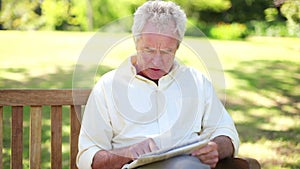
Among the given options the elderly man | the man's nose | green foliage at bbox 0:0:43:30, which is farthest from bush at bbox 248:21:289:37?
the man's nose

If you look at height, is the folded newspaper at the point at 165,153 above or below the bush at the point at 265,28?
above

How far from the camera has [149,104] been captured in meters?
2.62

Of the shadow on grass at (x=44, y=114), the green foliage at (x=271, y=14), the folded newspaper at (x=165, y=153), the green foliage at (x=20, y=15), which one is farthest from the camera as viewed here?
the green foliage at (x=271, y=14)

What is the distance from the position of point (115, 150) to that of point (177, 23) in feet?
1.95

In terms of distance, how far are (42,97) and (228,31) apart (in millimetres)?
9429

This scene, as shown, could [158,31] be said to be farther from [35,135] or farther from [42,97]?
[35,135]

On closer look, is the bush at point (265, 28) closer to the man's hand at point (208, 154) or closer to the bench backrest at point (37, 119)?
the bench backrest at point (37, 119)

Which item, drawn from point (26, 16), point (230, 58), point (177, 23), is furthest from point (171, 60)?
point (26, 16)

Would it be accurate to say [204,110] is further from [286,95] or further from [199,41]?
[286,95]

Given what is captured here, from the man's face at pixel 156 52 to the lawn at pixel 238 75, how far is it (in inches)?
2.1

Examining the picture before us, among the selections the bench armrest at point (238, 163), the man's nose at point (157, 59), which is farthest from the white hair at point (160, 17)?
the bench armrest at point (238, 163)

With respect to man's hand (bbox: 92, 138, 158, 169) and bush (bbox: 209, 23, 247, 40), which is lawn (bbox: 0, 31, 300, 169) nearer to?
man's hand (bbox: 92, 138, 158, 169)

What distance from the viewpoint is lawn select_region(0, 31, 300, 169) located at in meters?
2.62

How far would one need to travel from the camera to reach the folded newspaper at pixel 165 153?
89.7 inches
